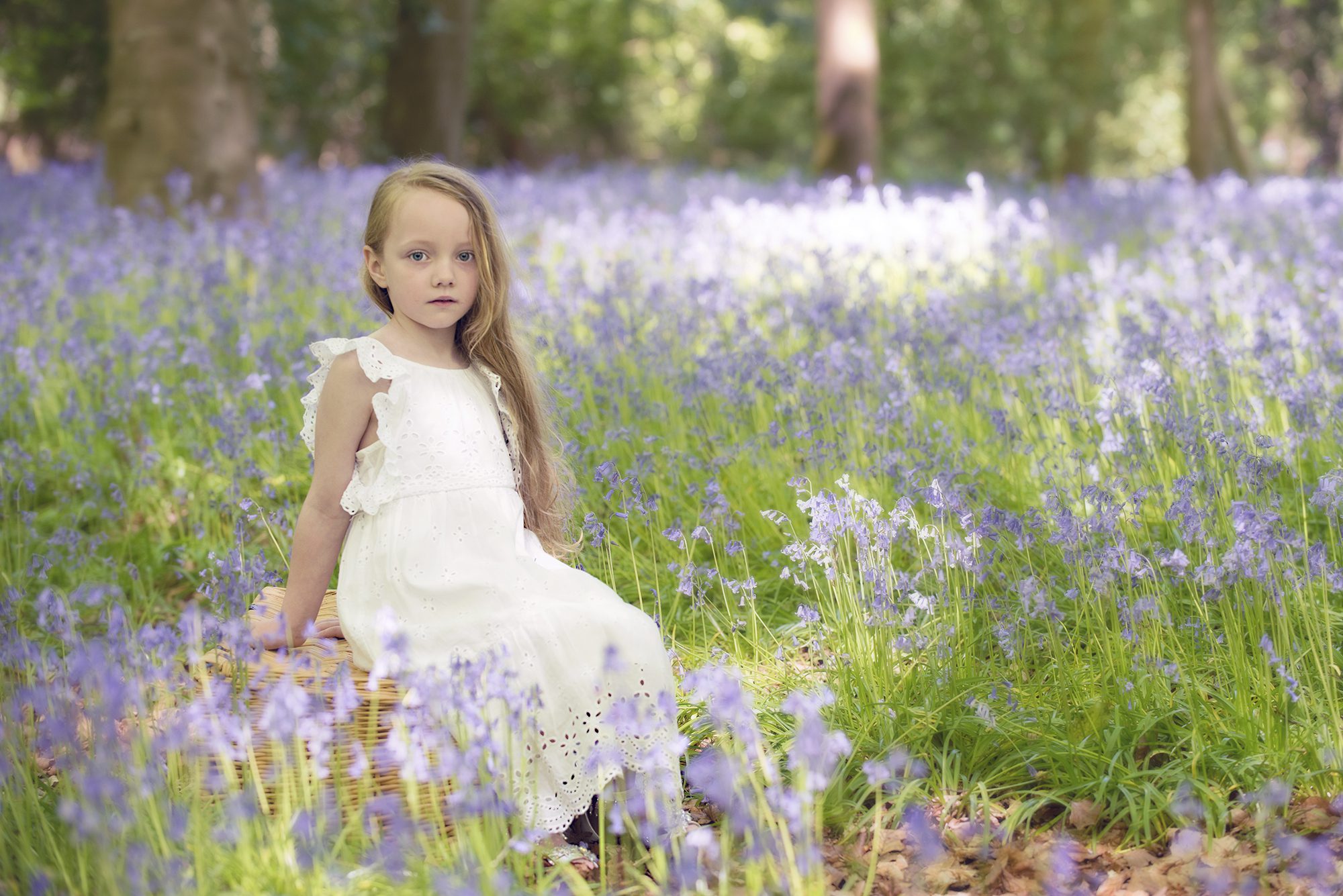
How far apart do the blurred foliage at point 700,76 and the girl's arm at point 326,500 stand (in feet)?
40.6

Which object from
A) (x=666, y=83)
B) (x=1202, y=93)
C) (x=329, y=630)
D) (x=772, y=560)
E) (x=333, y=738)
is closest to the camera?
(x=333, y=738)

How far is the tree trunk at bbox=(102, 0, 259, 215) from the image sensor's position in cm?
784

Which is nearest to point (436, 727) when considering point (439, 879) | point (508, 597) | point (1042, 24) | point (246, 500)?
point (439, 879)

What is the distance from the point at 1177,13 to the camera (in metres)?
23.7

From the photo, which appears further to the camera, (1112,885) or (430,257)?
(430,257)

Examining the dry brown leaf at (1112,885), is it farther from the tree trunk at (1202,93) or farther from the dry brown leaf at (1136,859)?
the tree trunk at (1202,93)

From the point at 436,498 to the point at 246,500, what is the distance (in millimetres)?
584

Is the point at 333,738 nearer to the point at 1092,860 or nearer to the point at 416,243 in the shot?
the point at 416,243

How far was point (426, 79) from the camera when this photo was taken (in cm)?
1380

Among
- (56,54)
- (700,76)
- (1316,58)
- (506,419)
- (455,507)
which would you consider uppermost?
(700,76)

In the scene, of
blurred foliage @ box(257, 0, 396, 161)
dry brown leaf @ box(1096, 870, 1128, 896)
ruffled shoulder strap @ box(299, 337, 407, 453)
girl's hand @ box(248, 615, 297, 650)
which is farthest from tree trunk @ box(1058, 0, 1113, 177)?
girl's hand @ box(248, 615, 297, 650)

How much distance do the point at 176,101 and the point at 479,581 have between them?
6.41 m

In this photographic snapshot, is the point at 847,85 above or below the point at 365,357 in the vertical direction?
above

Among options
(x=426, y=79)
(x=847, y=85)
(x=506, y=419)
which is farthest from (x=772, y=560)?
(x=426, y=79)
